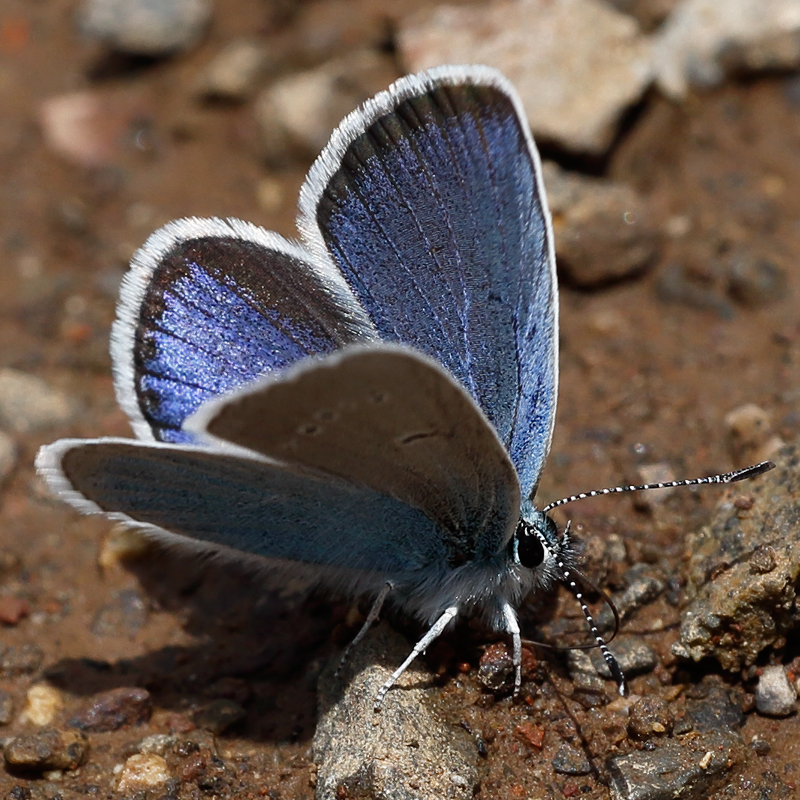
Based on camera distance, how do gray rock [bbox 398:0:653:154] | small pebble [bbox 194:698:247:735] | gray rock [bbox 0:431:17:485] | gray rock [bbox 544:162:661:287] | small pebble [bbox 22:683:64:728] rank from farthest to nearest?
gray rock [bbox 398:0:653:154] < gray rock [bbox 544:162:661:287] < gray rock [bbox 0:431:17:485] < small pebble [bbox 22:683:64:728] < small pebble [bbox 194:698:247:735]

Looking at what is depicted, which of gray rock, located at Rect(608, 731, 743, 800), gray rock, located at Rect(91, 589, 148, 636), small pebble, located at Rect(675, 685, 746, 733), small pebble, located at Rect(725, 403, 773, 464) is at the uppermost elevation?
gray rock, located at Rect(91, 589, 148, 636)

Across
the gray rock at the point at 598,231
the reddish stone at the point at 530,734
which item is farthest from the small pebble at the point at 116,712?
the gray rock at the point at 598,231

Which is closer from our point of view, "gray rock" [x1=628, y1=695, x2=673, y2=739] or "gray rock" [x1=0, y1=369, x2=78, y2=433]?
"gray rock" [x1=628, y1=695, x2=673, y2=739]

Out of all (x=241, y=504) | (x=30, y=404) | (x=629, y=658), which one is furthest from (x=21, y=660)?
(x=629, y=658)

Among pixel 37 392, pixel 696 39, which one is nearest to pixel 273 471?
pixel 37 392

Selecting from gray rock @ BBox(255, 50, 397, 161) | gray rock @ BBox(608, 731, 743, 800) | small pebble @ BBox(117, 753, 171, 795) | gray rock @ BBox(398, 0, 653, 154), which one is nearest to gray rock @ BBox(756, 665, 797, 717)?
gray rock @ BBox(608, 731, 743, 800)

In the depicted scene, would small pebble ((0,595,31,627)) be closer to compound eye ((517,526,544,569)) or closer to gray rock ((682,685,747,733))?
compound eye ((517,526,544,569))

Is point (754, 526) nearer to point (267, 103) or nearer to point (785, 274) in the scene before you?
point (785, 274)
